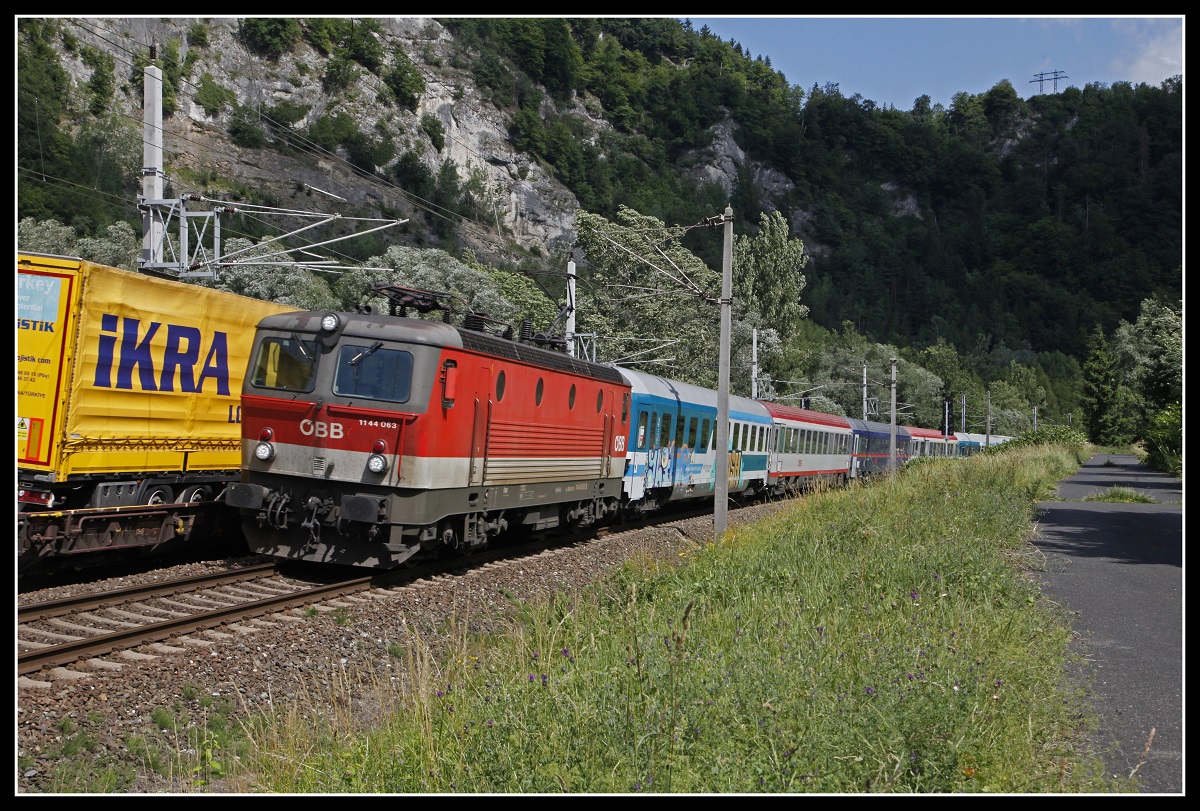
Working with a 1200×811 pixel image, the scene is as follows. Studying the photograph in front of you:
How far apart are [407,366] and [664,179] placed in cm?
14204

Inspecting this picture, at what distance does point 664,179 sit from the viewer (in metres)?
148

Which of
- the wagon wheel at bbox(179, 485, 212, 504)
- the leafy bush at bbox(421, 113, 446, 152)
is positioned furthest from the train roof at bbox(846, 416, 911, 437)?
the leafy bush at bbox(421, 113, 446, 152)

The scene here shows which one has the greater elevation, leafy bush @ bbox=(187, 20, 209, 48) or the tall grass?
leafy bush @ bbox=(187, 20, 209, 48)

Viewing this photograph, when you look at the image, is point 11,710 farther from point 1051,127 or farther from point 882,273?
point 1051,127

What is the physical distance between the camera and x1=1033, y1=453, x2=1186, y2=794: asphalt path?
546 centimetres

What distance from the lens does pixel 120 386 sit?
1112 cm

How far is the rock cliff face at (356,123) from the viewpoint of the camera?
10038cm

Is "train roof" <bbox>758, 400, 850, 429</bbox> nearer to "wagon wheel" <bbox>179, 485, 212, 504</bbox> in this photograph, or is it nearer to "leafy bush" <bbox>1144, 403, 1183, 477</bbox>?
"leafy bush" <bbox>1144, 403, 1183, 477</bbox>

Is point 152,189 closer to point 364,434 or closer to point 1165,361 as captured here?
point 364,434

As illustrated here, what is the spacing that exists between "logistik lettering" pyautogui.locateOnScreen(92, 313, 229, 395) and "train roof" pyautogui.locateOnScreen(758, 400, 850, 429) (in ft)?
58.7

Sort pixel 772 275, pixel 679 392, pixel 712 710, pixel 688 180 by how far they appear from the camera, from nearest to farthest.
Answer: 1. pixel 712 710
2. pixel 679 392
3. pixel 772 275
4. pixel 688 180

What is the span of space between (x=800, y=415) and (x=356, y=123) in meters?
106

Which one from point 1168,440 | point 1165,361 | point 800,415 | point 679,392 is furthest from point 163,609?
point 1168,440

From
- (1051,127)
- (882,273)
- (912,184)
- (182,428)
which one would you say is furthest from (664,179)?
(182,428)
